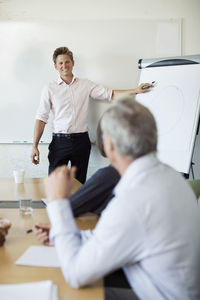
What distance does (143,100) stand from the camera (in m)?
3.29

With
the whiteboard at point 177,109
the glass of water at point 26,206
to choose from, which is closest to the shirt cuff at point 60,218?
the glass of water at point 26,206

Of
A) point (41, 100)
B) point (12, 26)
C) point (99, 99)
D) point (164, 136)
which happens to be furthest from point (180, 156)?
point (12, 26)

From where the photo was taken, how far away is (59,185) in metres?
1.12

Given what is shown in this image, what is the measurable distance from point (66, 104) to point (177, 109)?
109 centimetres

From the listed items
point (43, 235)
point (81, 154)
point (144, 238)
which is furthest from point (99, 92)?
point (144, 238)

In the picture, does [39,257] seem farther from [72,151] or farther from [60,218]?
[72,151]

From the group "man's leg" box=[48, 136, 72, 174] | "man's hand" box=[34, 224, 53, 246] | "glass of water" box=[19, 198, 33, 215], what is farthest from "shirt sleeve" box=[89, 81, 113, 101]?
"man's hand" box=[34, 224, 53, 246]

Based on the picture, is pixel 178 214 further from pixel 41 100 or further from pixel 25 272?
pixel 41 100

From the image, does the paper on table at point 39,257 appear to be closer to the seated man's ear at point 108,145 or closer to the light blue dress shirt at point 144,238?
the light blue dress shirt at point 144,238

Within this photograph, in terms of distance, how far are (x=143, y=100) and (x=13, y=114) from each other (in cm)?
143

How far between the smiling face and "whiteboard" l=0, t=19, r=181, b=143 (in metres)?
0.27

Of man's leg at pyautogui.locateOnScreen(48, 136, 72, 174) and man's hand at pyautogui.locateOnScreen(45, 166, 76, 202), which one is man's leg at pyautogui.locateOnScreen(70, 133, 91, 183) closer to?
man's leg at pyautogui.locateOnScreen(48, 136, 72, 174)

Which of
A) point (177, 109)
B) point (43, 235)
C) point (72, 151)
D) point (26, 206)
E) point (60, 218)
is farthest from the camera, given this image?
point (72, 151)

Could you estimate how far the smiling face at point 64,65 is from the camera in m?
3.31
